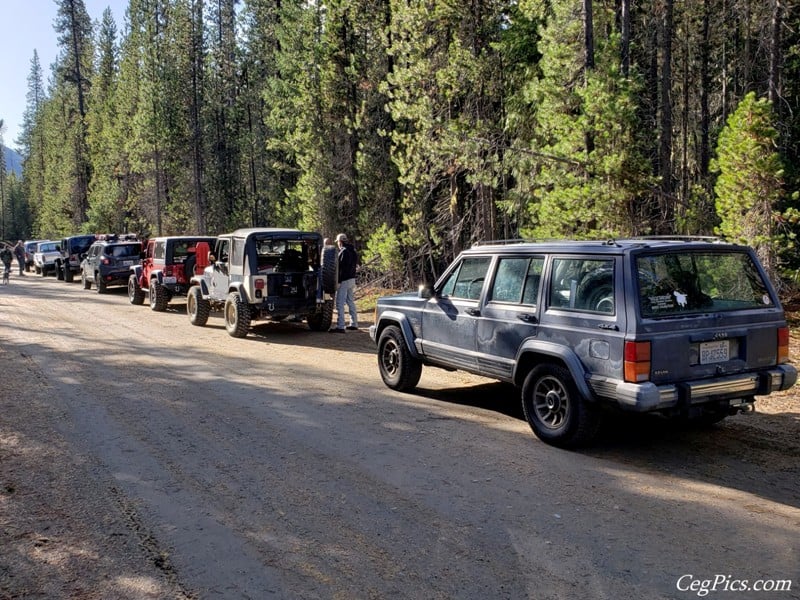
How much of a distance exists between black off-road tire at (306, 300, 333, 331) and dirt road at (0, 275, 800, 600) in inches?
194

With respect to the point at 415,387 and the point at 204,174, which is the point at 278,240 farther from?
the point at 204,174

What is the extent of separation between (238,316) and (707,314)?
9.38 metres

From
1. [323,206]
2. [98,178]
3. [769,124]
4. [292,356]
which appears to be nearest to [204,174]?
[98,178]

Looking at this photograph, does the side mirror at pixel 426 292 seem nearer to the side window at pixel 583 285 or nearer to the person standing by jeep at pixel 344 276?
the side window at pixel 583 285

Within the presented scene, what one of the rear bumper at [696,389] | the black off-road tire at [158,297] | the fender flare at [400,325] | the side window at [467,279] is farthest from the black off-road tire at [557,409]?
the black off-road tire at [158,297]

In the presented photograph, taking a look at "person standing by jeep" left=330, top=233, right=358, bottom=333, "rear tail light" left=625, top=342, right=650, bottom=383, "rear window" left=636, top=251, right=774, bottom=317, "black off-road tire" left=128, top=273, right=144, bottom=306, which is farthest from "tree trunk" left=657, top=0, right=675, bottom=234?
"black off-road tire" left=128, top=273, right=144, bottom=306

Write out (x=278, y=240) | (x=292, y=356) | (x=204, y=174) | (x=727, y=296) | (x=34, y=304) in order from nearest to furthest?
1. (x=727, y=296)
2. (x=292, y=356)
3. (x=278, y=240)
4. (x=34, y=304)
5. (x=204, y=174)

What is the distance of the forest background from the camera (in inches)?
482

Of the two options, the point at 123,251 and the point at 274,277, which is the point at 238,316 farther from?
the point at 123,251

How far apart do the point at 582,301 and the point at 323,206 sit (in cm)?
1752

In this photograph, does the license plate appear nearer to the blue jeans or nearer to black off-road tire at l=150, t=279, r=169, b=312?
the blue jeans

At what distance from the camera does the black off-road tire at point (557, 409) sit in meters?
5.86

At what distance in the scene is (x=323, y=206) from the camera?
22.6 meters

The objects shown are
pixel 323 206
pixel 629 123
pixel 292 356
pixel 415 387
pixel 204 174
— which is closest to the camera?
pixel 415 387
